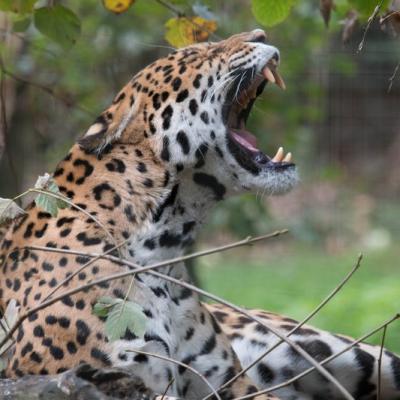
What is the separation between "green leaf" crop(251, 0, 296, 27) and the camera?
4.12 m

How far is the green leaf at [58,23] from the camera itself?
4648 millimetres

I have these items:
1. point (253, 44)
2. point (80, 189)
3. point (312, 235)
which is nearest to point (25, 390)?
point (80, 189)

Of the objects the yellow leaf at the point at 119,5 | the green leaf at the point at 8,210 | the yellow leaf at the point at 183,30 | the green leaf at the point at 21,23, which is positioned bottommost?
the green leaf at the point at 8,210

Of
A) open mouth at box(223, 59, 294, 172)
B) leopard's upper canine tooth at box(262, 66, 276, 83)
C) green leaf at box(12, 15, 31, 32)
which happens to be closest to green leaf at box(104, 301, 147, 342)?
open mouth at box(223, 59, 294, 172)

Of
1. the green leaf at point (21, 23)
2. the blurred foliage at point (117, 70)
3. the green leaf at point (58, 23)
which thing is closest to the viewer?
the green leaf at point (58, 23)

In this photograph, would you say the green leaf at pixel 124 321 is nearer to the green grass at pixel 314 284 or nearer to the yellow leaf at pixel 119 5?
the yellow leaf at pixel 119 5

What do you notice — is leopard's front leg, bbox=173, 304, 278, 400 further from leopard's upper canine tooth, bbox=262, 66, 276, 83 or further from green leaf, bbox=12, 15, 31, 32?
green leaf, bbox=12, 15, 31, 32

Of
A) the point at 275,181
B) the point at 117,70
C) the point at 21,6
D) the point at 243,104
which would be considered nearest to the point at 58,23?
the point at 21,6

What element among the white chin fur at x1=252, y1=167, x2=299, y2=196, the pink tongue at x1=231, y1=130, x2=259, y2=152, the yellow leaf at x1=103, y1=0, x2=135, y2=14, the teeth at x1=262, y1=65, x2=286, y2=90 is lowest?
the white chin fur at x1=252, y1=167, x2=299, y2=196

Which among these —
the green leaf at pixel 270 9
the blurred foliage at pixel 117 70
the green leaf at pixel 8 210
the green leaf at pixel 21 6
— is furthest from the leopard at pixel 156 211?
the blurred foliage at pixel 117 70

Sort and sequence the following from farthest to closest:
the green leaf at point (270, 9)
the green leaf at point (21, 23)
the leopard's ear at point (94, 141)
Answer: the green leaf at point (21, 23) → the leopard's ear at point (94, 141) → the green leaf at point (270, 9)

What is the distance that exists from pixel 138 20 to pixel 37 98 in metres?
1.30

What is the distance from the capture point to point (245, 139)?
4.56m

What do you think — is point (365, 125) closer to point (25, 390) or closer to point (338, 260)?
point (338, 260)
